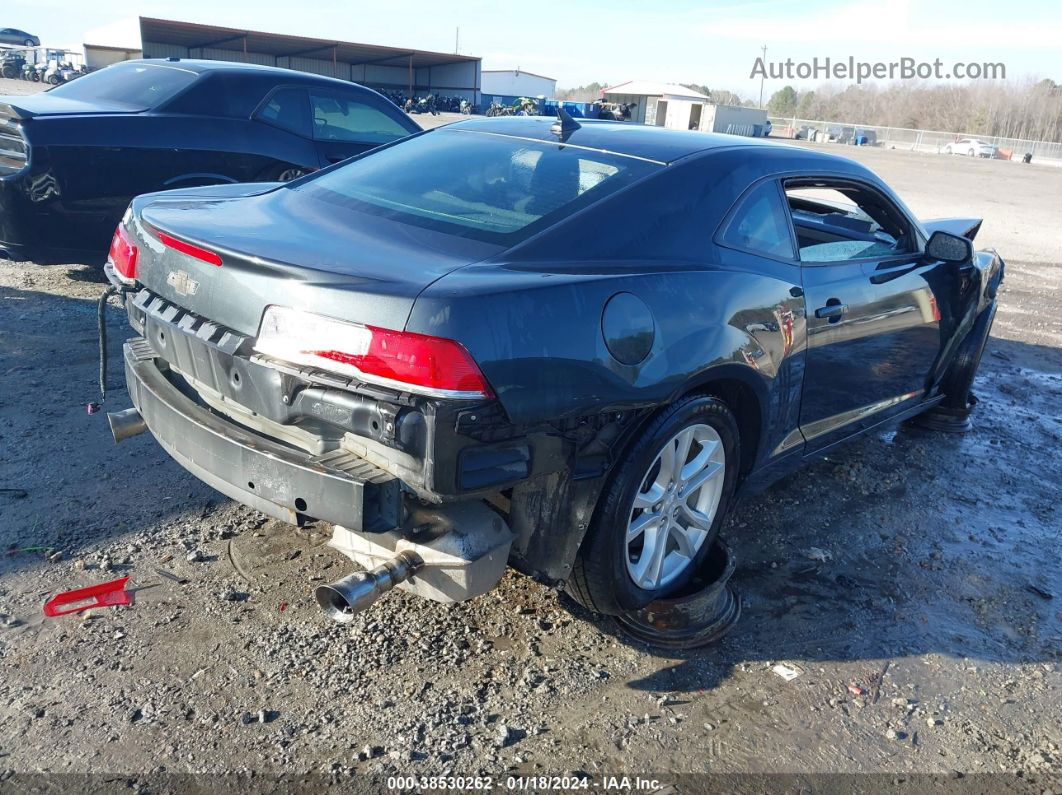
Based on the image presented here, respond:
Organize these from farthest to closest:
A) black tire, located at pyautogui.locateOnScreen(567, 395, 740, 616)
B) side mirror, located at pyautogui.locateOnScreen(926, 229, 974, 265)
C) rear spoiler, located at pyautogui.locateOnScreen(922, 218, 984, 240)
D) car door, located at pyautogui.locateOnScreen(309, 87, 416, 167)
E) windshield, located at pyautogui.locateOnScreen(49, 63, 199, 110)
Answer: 1. car door, located at pyautogui.locateOnScreen(309, 87, 416, 167)
2. windshield, located at pyautogui.locateOnScreen(49, 63, 199, 110)
3. rear spoiler, located at pyautogui.locateOnScreen(922, 218, 984, 240)
4. side mirror, located at pyautogui.locateOnScreen(926, 229, 974, 265)
5. black tire, located at pyautogui.locateOnScreen(567, 395, 740, 616)

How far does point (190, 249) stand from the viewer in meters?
2.61

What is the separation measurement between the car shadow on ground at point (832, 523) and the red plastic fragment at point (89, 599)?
0.29 metres

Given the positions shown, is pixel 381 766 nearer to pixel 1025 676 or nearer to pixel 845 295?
pixel 1025 676

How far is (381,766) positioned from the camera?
90.0 inches

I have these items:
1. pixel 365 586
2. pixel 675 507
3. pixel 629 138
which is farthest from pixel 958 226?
pixel 365 586

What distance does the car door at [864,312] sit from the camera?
138 inches

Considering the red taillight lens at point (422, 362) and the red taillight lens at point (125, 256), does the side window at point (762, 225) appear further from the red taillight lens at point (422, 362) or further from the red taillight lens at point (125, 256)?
the red taillight lens at point (125, 256)

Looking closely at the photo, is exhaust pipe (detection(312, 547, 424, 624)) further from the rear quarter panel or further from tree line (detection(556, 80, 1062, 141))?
tree line (detection(556, 80, 1062, 141))

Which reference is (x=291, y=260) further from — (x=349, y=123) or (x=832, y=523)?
(x=349, y=123)

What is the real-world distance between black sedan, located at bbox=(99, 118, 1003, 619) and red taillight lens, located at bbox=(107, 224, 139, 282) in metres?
0.01

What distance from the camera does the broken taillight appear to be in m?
2.14

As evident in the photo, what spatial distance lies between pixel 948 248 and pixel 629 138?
1914 millimetres

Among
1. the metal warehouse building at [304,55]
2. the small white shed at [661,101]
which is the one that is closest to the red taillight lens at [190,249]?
the metal warehouse building at [304,55]

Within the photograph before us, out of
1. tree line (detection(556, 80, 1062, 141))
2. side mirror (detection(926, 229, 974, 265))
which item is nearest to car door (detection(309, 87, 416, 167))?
side mirror (detection(926, 229, 974, 265))
